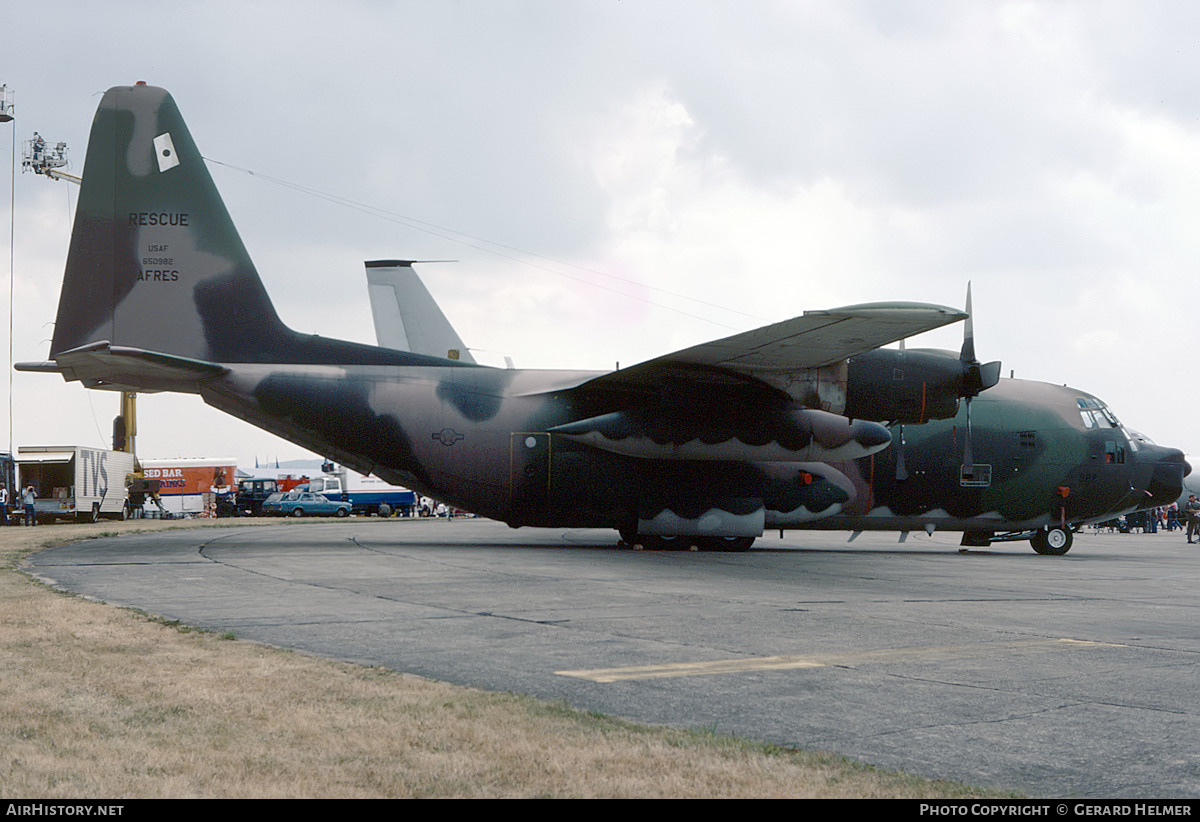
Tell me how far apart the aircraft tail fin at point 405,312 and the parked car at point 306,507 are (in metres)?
24.8

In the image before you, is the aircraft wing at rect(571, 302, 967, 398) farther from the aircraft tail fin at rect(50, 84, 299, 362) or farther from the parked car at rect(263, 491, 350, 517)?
the parked car at rect(263, 491, 350, 517)

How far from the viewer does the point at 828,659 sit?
8273 mm

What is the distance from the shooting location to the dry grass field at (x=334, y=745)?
4516 millimetres

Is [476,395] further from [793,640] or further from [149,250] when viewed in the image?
[793,640]

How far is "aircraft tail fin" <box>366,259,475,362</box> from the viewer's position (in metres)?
36.8

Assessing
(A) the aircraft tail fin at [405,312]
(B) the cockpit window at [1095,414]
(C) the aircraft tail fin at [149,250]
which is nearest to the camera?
(C) the aircraft tail fin at [149,250]

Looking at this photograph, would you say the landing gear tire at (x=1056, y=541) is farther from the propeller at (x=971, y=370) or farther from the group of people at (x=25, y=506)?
the group of people at (x=25, y=506)

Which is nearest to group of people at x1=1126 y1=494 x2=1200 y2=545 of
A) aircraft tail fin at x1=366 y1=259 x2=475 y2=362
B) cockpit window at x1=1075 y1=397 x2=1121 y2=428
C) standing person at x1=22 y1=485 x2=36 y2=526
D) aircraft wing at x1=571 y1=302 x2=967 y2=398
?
cockpit window at x1=1075 y1=397 x2=1121 y2=428

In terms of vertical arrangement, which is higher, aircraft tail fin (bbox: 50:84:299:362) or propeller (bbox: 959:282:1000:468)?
aircraft tail fin (bbox: 50:84:299:362)

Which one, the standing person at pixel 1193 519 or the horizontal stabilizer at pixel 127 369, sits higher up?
the horizontal stabilizer at pixel 127 369

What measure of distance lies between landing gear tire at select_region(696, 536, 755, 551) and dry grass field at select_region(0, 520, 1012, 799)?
645 inches

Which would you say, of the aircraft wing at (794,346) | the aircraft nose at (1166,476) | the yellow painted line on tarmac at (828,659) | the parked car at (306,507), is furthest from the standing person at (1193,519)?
the parked car at (306,507)

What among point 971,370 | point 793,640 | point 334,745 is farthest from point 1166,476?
point 334,745

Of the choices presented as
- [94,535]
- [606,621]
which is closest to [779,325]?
[606,621]
